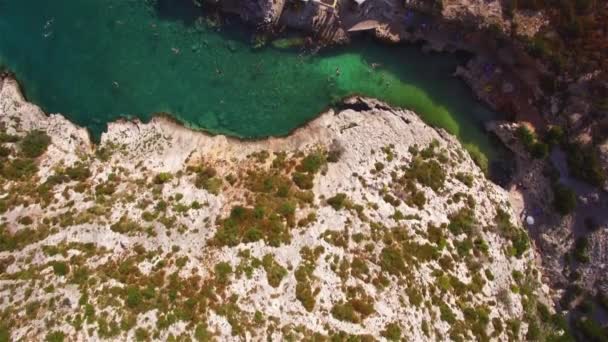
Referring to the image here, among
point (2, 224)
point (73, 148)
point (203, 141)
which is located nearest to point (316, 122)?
point (203, 141)

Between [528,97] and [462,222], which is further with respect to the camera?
[528,97]

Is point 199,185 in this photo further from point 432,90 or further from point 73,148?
point 432,90

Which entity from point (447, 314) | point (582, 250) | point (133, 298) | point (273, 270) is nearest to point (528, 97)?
point (582, 250)

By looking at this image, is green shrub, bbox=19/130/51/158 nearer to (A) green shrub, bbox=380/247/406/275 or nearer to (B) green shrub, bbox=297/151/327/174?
(B) green shrub, bbox=297/151/327/174

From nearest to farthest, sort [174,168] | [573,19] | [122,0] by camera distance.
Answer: [573,19], [174,168], [122,0]

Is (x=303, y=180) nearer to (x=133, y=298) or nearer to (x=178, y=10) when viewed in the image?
(x=133, y=298)

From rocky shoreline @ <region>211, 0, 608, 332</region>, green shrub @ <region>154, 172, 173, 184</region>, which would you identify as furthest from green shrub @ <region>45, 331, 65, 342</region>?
rocky shoreline @ <region>211, 0, 608, 332</region>

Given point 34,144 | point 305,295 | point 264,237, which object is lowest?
point 34,144
